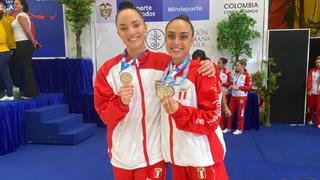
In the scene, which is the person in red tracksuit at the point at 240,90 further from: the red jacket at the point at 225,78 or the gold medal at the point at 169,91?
the gold medal at the point at 169,91

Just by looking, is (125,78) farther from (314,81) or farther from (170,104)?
(314,81)

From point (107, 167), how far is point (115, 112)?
9.12ft

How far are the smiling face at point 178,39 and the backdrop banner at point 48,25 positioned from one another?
19.6 feet

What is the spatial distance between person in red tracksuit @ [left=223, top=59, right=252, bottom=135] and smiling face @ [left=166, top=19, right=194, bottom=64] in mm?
4531

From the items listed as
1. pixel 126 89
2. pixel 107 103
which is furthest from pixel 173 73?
pixel 107 103

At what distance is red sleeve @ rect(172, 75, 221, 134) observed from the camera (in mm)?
1479

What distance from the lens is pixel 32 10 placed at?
278 inches

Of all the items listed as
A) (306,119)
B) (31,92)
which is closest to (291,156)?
(306,119)

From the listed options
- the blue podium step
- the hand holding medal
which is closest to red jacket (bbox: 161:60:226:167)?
the hand holding medal

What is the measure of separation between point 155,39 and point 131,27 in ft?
17.3

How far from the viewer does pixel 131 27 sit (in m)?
1.57

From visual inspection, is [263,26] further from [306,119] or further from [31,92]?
[31,92]

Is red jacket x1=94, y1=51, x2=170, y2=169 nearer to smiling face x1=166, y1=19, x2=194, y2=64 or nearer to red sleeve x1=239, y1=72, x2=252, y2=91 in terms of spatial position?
smiling face x1=166, y1=19, x2=194, y2=64

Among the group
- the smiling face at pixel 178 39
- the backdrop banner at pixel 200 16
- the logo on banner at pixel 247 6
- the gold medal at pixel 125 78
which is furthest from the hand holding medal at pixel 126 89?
the logo on banner at pixel 247 6
